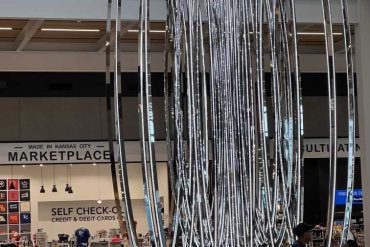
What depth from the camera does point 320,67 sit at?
18.4 m

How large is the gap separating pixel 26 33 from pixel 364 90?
19.6 ft

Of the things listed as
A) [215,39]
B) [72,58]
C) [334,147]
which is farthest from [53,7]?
[334,147]

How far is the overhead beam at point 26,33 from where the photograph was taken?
14.4 metres

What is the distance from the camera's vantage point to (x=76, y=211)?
1945cm

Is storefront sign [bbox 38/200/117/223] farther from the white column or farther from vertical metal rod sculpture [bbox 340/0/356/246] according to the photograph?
vertical metal rod sculpture [bbox 340/0/356/246]

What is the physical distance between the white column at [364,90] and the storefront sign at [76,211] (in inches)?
301

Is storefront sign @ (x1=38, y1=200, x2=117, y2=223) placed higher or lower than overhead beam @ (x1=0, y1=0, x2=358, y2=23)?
lower

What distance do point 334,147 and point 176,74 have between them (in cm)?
113

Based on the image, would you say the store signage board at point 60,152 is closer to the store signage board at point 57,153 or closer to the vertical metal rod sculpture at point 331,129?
the store signage board at point 57,153

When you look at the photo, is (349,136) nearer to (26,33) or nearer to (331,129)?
(331,129)

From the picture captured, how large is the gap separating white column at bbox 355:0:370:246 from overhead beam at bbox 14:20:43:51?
5.14 meters

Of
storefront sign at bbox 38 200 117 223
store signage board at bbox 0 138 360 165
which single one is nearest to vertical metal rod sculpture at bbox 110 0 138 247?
store signage board at bbox 0 138 360 165

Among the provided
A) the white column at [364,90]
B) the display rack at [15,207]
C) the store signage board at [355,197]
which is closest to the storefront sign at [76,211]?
the display rack at [15,207]

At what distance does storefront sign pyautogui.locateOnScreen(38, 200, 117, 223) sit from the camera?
62.6 ft
